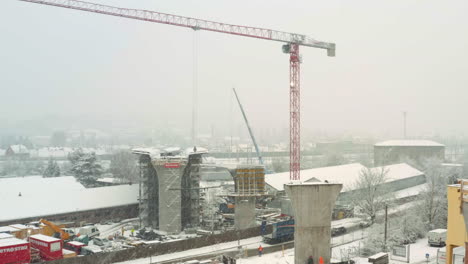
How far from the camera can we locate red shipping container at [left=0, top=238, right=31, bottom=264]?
24891mm

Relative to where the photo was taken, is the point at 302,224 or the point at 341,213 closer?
the point at 302,224

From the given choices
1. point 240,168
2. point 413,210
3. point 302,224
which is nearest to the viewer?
point 302,224

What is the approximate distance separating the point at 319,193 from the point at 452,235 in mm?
6132

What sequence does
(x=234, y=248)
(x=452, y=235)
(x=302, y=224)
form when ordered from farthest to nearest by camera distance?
(x=234, y=248) < (x=302, y=224) < (x=452, y=235)

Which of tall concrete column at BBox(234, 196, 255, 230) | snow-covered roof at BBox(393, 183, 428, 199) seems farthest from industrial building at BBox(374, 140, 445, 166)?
tall concrete column at BBox(234, 196, 255, 230)

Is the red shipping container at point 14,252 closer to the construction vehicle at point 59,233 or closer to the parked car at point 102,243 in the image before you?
the parked car at point 102,243

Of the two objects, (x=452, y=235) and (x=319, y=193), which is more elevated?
(x=319, y=193)

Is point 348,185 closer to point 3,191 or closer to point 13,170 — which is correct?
point 3,191

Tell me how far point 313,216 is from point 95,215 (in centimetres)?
3061

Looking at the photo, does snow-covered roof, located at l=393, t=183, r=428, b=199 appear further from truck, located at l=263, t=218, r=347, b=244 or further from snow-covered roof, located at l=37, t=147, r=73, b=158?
snow-covered roof, located at l=37, t=147, r=73, b=158

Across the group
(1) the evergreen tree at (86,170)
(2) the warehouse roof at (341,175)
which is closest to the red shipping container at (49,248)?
(2) the warehouse roof at (341,175)

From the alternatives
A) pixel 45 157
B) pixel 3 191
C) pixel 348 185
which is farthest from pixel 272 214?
pixel 45 157

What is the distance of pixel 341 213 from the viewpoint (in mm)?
44688

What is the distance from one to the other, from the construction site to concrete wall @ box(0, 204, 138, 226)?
101 millimetres
